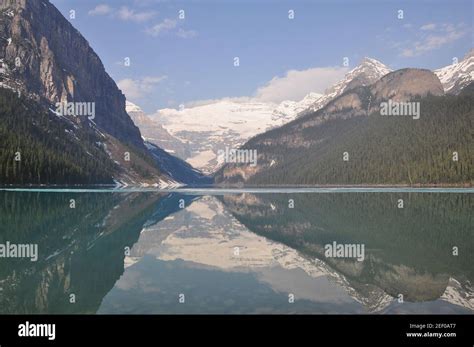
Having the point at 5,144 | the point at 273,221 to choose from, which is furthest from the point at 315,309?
the point at 5,144

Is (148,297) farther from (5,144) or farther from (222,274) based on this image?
(5,144)

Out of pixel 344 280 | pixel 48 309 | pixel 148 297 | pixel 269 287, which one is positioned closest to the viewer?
pixel 48 309

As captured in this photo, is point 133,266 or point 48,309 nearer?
point 48,309

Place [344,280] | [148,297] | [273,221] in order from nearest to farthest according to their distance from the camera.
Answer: [148,297]
[344,280]
[273,221]

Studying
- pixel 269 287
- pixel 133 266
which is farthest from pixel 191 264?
pixel 269 287
